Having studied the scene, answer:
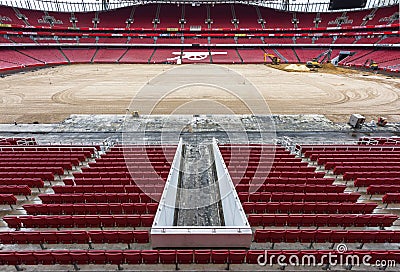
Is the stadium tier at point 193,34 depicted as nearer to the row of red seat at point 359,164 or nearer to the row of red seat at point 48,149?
the row of red seat at point 48,149

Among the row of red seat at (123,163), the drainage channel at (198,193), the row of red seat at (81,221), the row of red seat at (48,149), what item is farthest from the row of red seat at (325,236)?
the row of red seat at (48,149)

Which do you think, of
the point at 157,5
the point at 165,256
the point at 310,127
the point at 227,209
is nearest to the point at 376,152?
the point at 310,127

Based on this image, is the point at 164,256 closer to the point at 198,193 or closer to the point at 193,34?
the point at 198,193

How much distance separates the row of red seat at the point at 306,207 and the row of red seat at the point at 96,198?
3235 millimetres

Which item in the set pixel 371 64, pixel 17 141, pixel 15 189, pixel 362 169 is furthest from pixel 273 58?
pixel 15 189

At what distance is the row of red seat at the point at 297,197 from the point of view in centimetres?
780

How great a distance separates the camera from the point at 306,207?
7355mm

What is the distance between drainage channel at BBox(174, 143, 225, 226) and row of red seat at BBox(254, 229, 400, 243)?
168 centimetres

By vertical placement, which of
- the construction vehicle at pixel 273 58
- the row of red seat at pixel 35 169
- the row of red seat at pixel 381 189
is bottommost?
the row of red seat at pixel 381 189

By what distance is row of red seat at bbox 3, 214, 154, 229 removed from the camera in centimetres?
661

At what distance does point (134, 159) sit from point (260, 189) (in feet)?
21.2

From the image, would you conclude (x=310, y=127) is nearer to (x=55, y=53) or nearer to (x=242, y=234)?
(x=242, y=234)

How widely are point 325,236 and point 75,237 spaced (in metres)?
6.55

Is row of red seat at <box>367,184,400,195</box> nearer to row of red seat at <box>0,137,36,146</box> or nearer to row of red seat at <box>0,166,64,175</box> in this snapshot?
row of red seat at <box>0,166,64,175</box>
